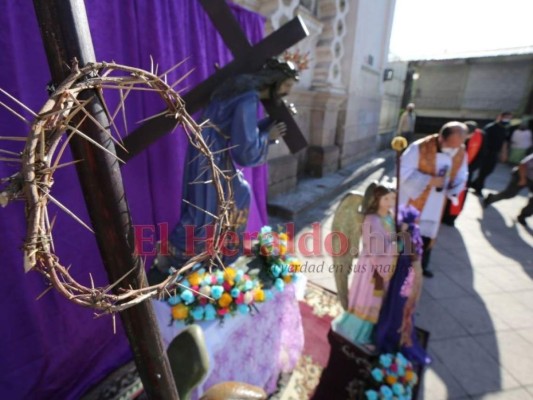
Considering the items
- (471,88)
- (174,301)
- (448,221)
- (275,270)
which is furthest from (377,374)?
(471,88)

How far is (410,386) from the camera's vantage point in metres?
1.95

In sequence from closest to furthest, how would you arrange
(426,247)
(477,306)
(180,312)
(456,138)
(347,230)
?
(180,312) → (347,230) → (456,138) → (477,306) → (426,247)

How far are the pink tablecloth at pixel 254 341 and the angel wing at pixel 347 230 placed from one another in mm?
454

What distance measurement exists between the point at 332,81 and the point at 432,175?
3.39m

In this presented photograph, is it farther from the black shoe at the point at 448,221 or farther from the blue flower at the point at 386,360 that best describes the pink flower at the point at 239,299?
the black shoe at the point at 448,221

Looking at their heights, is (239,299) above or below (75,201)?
below

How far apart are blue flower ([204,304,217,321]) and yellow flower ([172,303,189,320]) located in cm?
10

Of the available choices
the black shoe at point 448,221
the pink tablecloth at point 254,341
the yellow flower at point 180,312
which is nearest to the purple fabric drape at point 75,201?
the pink tablecloth at point 254,341

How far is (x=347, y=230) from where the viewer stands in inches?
84.7

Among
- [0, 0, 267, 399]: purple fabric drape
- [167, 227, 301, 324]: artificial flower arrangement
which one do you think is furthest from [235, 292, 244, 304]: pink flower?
[0, 0, 267, 399]: purple fabric drape

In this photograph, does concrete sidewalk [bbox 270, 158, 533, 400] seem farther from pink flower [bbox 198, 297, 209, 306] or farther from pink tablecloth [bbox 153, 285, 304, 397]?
pink flower [bbox 198, 297, 209, 306]

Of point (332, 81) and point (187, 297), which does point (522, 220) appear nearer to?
point (332, 81)

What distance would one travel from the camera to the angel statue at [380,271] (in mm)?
1944

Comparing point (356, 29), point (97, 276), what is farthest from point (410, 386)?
point (356, 29)
